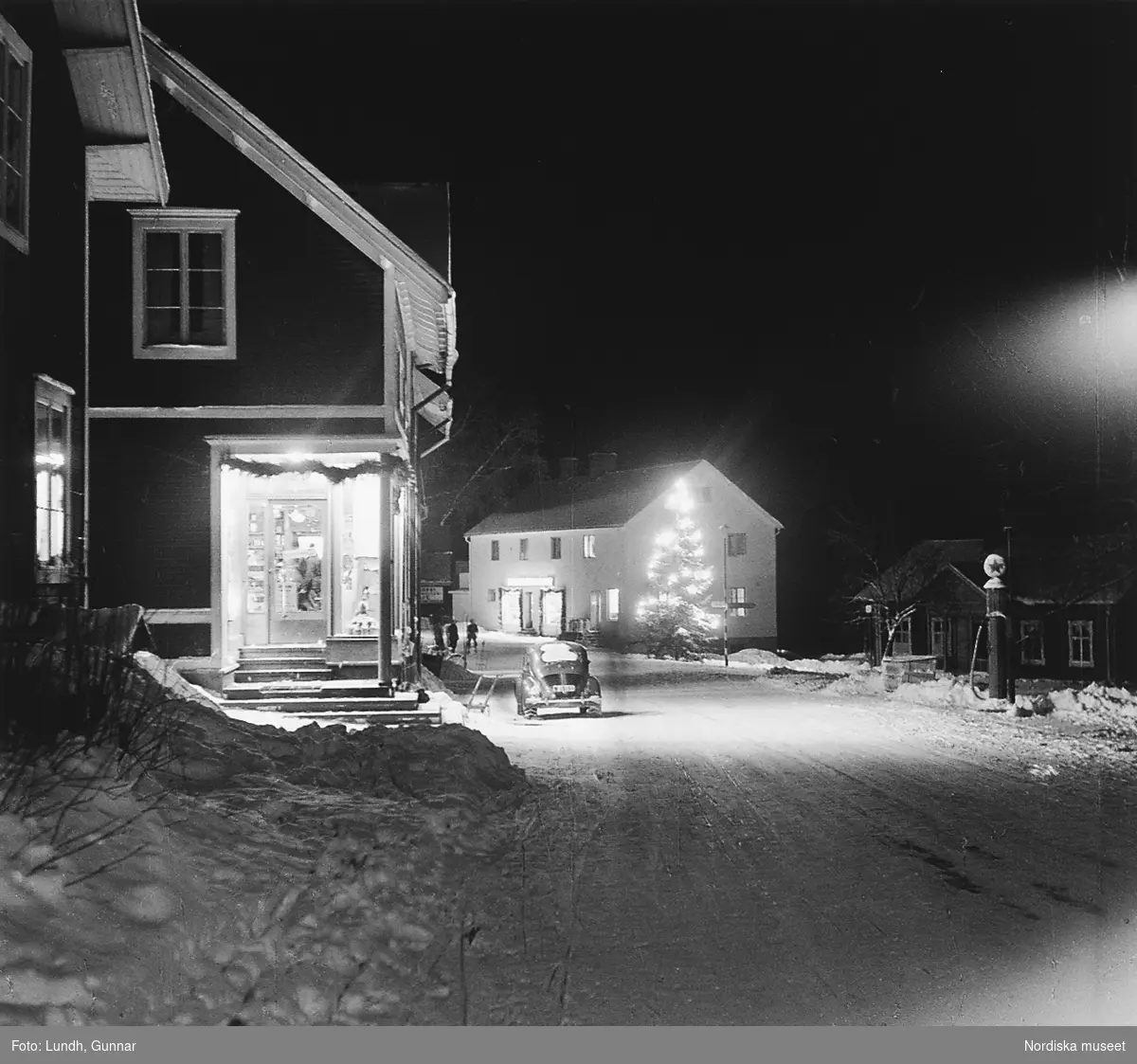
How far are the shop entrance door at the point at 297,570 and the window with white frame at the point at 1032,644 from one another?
29.6 meters

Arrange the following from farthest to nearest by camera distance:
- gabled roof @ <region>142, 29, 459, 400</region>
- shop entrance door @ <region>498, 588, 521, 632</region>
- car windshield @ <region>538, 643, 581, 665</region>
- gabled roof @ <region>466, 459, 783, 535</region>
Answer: shop entrance door @ <region>498, 588, 521, 632</region> → gabled roof @ <region>466, 459, 783, 535</region> → car windshield @ <region>538, 643, 581, 665</region> → gabled roof @ <region>142, 29, 459, 400</region>

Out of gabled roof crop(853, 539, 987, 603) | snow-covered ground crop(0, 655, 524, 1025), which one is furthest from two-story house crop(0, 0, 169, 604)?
gabled roof crop(853, 539, 987, 603)

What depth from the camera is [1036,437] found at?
149 ft

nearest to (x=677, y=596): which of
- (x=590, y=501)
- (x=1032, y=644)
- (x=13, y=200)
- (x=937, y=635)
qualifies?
(x=937, y=635)

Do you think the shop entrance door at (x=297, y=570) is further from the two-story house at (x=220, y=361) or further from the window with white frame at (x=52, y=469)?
the window with white frame at (x=52, y=469)

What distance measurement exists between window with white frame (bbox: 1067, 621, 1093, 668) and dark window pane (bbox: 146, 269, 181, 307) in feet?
108

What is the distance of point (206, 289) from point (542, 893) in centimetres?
1304

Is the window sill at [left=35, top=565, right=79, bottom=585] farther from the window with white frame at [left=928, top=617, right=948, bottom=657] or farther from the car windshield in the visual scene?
the window with white frame at [left=928, top=617, right=948, bottom=657]

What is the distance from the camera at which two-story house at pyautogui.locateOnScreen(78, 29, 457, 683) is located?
17.3m

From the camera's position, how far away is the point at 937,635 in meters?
45.0

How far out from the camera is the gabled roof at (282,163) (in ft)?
54.3

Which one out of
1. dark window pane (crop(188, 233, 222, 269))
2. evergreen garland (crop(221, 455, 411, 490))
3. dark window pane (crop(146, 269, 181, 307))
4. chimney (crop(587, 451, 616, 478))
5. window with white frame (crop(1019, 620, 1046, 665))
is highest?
chimney (crop(587, 451, 616, 478))

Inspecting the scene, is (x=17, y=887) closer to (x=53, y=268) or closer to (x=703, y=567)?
(x=53, y=268)

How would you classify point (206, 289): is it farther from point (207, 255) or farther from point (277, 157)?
point (277, 157)
